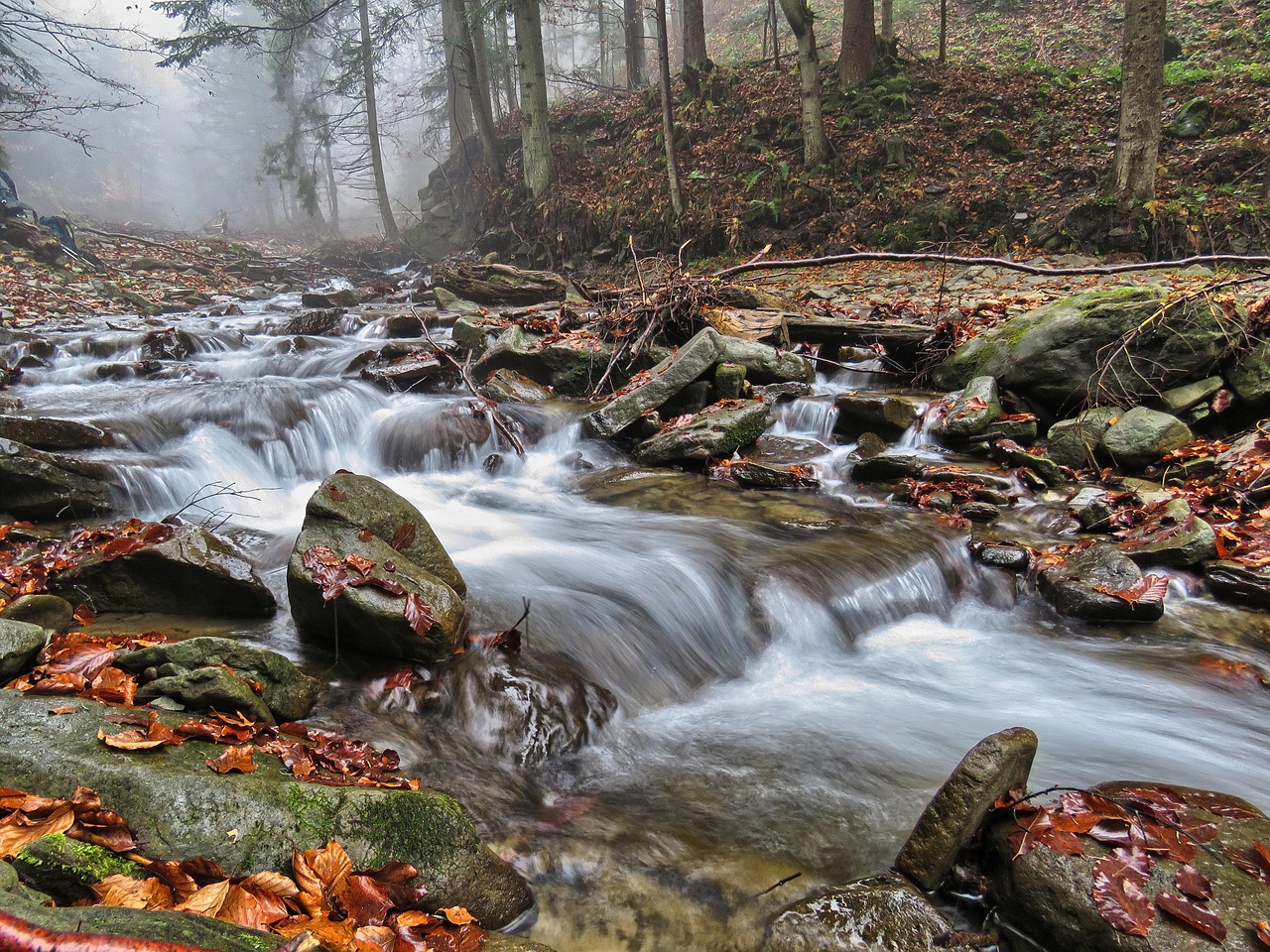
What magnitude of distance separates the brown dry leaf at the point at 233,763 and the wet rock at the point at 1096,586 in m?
4.92

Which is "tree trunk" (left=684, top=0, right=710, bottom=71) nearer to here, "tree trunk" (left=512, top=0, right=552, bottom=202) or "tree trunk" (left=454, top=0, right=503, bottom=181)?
"tree trunk" (left=512, top=0, right=552, bottom=202)

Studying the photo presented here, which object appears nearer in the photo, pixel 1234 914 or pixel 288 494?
pixel 1234 914

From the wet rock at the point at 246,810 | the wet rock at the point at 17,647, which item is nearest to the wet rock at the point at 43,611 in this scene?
the wet rock at the point at 17,647

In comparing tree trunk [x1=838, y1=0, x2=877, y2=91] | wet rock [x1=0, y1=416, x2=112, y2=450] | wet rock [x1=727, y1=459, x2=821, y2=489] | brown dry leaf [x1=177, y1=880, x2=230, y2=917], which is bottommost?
wet rock [x1=727, y1=459, x2=821, y2=489]

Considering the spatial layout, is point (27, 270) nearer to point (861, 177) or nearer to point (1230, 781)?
point (861, 177)

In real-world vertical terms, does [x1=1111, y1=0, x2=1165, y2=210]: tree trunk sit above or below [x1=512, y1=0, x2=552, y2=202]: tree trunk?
below

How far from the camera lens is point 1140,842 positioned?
2422 mm

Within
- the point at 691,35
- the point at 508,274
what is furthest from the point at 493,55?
the point at 508,274

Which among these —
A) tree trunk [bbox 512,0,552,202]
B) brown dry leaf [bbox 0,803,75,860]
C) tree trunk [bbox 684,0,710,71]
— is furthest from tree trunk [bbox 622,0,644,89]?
brown dry leaf [bbox 0,803,75,860]

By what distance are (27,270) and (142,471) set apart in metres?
13.7

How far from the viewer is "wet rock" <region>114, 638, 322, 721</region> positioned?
9.57ft

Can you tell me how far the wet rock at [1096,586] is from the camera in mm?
4430

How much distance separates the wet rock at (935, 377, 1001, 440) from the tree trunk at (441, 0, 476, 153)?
1914cm

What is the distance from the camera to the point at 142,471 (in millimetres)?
5965
